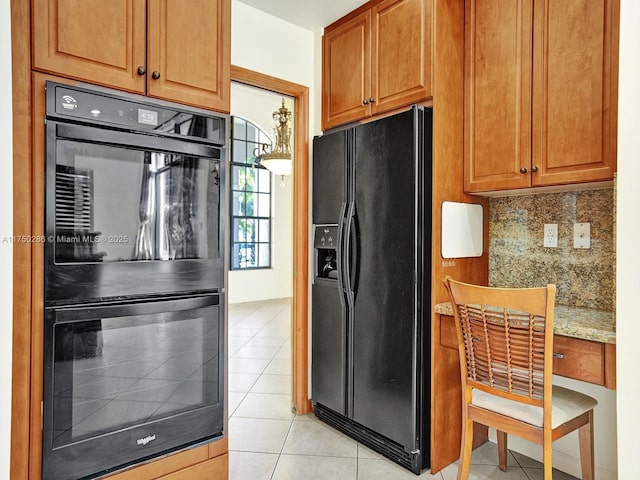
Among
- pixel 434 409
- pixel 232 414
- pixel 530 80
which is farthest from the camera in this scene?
pixel 232 414


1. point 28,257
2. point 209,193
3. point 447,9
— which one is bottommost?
point 28,257

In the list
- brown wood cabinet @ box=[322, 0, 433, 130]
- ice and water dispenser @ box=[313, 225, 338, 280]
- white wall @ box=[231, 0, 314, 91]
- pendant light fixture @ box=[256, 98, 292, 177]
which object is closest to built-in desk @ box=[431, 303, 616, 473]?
ice and water dispenser @ box=[313, 225, 338, 280]

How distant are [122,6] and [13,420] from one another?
152 cm

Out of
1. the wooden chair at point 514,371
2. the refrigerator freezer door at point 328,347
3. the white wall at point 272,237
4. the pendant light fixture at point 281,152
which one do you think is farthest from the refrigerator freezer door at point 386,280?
the white wall at point 272,237

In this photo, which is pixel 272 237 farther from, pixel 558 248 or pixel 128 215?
pixel 128 215

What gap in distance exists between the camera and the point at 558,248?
223cm

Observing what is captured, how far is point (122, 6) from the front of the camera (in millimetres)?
1574

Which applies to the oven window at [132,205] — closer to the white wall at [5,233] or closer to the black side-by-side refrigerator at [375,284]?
the white wall at [5,233]

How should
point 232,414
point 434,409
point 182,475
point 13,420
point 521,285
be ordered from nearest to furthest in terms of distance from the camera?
point 13,420, point 182,475, point 434,409, point 521,285, point 232,414

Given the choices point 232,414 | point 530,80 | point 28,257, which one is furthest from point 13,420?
point 530,80

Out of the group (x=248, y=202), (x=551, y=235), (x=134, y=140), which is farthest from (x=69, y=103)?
(x=248, y=202)

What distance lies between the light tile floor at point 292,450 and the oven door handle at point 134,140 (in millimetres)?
1622

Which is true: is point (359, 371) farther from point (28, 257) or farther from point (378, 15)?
point (378, 15)

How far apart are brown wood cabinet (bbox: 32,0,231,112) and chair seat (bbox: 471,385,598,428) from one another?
1.78 meters
